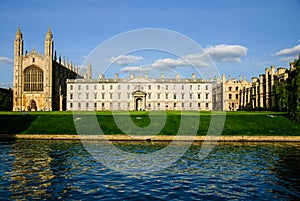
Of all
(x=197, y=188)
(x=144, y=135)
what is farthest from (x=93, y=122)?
(x=197, y=188)

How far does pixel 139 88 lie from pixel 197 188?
73.4 m

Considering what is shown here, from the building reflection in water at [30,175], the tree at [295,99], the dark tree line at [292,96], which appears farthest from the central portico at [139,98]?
the building reflection in water at [30,175]

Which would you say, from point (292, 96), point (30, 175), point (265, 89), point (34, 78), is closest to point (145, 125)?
→ point (292, 96)

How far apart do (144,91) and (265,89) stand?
1321 inches

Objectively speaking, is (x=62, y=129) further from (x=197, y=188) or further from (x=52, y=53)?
(x=52, y=53)

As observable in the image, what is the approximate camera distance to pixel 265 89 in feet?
224

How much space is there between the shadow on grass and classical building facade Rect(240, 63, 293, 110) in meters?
45.3

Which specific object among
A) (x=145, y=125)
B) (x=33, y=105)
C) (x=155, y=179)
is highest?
(x=33, y=105)

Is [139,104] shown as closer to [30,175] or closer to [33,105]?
[33,105]

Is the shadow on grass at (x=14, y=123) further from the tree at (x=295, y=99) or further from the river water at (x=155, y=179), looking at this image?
the tree at (x=295, y=99)

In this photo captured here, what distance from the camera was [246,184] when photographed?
46.8 feet

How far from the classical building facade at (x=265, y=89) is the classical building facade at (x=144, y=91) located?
46.6 ft

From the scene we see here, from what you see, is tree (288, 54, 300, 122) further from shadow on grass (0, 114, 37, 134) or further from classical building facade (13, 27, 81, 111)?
classical building facade (13, 27, 81, 111)

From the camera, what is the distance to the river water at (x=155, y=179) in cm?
1246
